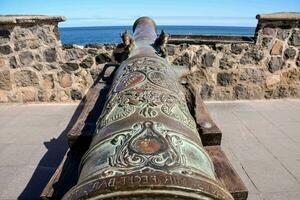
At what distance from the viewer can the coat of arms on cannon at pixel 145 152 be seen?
1.28 metres

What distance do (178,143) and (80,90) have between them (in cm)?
482

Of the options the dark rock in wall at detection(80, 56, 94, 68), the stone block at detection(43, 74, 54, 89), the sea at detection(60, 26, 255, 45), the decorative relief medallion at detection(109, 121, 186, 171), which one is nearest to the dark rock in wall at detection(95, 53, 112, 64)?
the dark rock in wall at detection(80, 56, 94, 68)

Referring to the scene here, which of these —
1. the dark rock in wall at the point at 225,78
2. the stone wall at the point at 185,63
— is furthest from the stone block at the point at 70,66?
the dark rock in wall at the point at 225,78

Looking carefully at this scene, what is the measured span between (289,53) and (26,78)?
4.80m

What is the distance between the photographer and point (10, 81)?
6.06 meters

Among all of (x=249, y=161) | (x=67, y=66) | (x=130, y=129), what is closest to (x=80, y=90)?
(x=67, y=66)

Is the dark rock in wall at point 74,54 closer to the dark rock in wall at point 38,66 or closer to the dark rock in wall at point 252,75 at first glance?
the dark rock in wall at point 38,66

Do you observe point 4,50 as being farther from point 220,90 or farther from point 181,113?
point 181,113

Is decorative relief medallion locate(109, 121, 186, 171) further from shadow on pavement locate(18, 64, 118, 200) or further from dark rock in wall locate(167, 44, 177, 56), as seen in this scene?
dark rock in wall locate(167, 44, 177, 56)

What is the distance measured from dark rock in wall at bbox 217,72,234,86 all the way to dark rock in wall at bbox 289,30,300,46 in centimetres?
122

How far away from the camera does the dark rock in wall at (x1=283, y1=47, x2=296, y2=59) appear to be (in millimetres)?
6156

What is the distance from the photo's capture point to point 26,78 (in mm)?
6090

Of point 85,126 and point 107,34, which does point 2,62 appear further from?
point 107,34

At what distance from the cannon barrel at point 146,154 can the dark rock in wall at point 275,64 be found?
4.30 m
